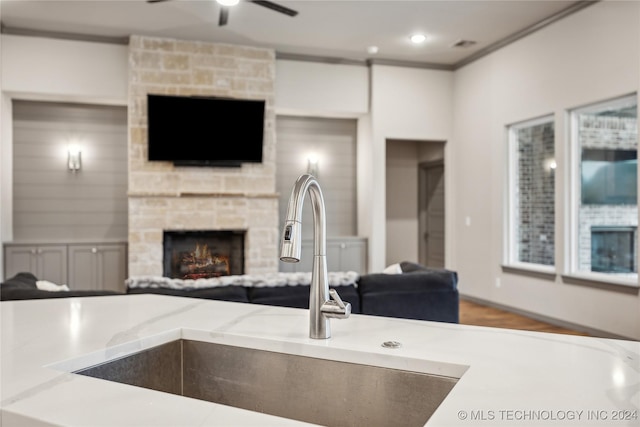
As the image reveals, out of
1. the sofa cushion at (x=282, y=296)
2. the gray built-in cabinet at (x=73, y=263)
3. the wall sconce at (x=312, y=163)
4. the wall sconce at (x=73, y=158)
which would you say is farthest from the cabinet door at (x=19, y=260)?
the sofa cushion at (x=282, y=296)

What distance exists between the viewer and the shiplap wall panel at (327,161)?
24.1 feet

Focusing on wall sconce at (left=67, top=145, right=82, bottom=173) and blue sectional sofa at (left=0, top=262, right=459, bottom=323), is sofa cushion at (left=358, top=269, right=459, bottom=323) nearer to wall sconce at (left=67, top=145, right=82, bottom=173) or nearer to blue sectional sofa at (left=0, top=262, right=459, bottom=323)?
blue sectional sofa at (left=0, top=262, right=459, bottom=323)

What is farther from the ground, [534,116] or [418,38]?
[418,38]

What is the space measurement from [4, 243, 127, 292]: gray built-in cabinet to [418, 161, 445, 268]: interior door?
4469mm

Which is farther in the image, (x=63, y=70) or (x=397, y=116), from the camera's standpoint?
(x=397, y=116)

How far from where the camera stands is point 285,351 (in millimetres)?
1174

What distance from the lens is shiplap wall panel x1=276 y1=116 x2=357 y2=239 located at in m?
7.33

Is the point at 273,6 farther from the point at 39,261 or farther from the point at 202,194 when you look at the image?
the point at 39,261

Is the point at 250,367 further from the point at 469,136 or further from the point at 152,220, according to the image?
the point at 469,136

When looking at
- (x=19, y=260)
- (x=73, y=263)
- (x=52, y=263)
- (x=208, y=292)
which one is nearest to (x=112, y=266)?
(x=73, y=263)

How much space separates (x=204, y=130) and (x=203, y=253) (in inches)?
62.6

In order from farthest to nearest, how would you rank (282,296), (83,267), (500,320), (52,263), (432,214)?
(432,214) < (83,267) < (52,263) < (500,320) < (282,296)

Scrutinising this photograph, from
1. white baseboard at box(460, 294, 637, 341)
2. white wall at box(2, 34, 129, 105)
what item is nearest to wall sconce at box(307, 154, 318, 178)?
white wall at box(2, 34, 129, 105)

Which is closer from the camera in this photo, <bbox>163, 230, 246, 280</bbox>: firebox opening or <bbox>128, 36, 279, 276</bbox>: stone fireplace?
<bbox>128, 36, 279, 276</bbox>: stone fireplace
